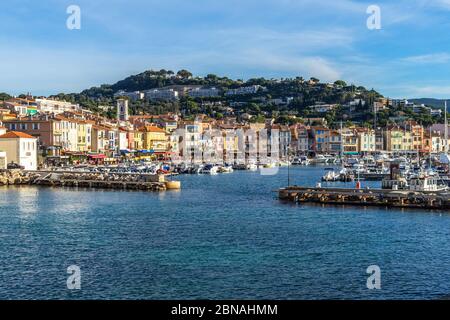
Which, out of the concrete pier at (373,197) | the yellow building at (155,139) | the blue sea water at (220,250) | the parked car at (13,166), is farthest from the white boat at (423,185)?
the yellow building at (155,139)

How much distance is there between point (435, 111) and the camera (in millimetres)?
140000

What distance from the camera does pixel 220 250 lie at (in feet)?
59.2

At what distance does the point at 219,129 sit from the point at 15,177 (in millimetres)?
46766

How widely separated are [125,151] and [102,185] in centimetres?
2734

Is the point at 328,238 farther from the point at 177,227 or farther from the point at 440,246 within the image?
the point at 177,227

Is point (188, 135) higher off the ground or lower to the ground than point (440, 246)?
higher

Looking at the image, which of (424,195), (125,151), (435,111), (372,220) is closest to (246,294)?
(372,220)

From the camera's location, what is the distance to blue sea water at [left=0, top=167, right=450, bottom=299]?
13.6 m

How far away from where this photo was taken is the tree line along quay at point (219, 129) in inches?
2340

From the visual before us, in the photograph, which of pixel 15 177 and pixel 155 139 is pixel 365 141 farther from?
pixel 15 177

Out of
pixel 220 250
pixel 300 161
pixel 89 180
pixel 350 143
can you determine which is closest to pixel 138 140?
pixel 300 161

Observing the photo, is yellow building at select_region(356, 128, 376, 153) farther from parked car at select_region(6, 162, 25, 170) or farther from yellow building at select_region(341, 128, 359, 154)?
parked car at select_region(6, 162, 25, 170)

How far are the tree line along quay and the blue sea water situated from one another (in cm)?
2672
